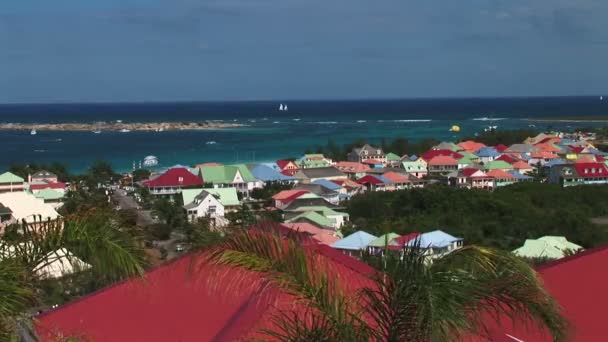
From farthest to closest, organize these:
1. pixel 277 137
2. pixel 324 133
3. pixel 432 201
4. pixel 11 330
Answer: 1. pixel 324 133
2. pixel 277 137
3. pixel 432 201
4. pixel 11 330

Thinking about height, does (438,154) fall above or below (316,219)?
above

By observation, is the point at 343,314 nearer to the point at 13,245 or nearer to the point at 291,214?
the point at 13,245

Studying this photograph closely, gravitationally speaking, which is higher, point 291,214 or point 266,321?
point 266,321

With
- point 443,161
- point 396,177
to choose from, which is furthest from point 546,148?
point 396,177

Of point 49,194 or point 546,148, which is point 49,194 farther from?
point 546,148

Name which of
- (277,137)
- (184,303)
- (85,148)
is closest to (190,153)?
(85,148)

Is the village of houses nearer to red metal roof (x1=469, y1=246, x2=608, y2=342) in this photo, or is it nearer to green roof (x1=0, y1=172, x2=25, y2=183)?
green roof (x1=0, y1=172, x2=25, y2=183)

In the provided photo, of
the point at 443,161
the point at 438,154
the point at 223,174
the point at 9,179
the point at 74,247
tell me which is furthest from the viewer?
the point at 438,154

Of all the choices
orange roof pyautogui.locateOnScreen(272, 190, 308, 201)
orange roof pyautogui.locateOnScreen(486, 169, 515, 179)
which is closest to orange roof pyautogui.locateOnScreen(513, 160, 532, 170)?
orange roof pyautogui.locateOnScreen(486, 169, 515, 179)
